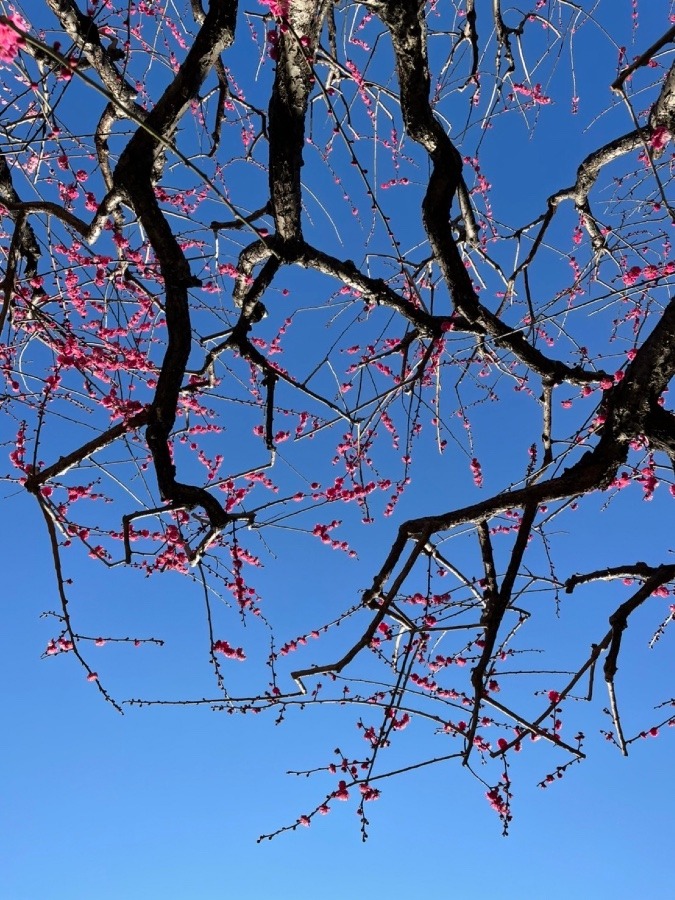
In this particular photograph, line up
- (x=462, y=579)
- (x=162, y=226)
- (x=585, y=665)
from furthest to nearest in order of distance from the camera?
(x=162, y=226), (x=462, y=579), (x=585, y=665)

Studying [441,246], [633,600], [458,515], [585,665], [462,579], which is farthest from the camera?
[441,246]

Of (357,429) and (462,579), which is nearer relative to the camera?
(462,579)

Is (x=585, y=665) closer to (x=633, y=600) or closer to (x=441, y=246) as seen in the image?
(x=633, y=600)

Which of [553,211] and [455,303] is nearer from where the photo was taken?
[455,303]

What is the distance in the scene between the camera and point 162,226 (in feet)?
9.89

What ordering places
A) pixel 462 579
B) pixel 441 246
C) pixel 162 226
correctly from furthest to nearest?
pixel 441 246 < pixel 162 226 < pixel 462 579

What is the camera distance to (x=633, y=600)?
1998mm

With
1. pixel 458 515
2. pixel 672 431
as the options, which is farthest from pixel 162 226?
pixel 672 431

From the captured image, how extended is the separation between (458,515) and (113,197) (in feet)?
7.91

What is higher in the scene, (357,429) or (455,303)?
(455,303)

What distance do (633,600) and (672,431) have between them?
0.93 meters

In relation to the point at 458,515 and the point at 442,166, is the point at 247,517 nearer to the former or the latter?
the point at 458,515

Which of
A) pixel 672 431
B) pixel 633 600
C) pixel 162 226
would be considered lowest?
pixel 633 600

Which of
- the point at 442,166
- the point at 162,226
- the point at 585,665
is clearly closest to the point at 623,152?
the point at 442,166
